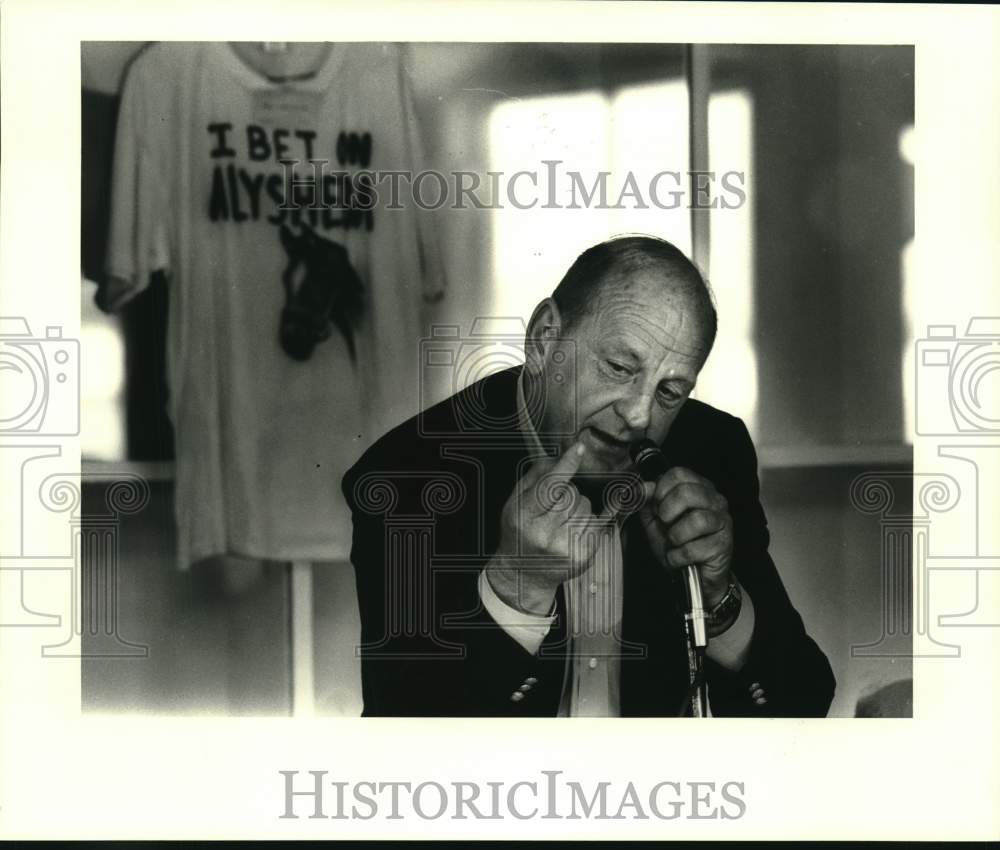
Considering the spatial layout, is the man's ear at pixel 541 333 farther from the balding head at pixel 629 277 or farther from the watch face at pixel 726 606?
the watch face at pixel 726 606

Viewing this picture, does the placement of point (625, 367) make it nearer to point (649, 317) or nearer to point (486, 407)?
point (649, 317)

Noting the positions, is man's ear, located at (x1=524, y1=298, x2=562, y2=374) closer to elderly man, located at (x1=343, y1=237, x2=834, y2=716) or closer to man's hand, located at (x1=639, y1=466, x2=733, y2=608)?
elderly man, located at (x1=343, y1=237, x2=834, y2=716)

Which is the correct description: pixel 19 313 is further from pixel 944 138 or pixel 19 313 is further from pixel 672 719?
pixel 944 138

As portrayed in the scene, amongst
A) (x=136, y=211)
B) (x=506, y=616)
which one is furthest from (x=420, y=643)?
(x=136, y=211)

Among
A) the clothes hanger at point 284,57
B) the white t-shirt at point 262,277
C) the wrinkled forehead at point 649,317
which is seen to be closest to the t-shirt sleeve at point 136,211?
the white t-shirt at point 262,277

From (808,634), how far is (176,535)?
102 centimetres

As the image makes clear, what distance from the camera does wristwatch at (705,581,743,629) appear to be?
6.35 ft

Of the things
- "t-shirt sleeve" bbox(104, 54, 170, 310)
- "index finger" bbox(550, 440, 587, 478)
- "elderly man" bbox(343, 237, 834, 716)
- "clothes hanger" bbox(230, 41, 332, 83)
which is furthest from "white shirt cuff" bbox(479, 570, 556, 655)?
"clothes hanger" bbox(230, 41, 332, 83)

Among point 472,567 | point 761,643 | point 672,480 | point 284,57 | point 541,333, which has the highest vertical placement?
point 284,57

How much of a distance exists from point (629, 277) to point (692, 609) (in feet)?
1.75

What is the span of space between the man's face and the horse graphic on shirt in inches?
12.6

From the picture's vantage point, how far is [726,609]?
194 centimetres

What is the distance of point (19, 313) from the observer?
1.93 metres

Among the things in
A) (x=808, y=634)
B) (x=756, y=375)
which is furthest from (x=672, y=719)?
(x=756, y=375)
